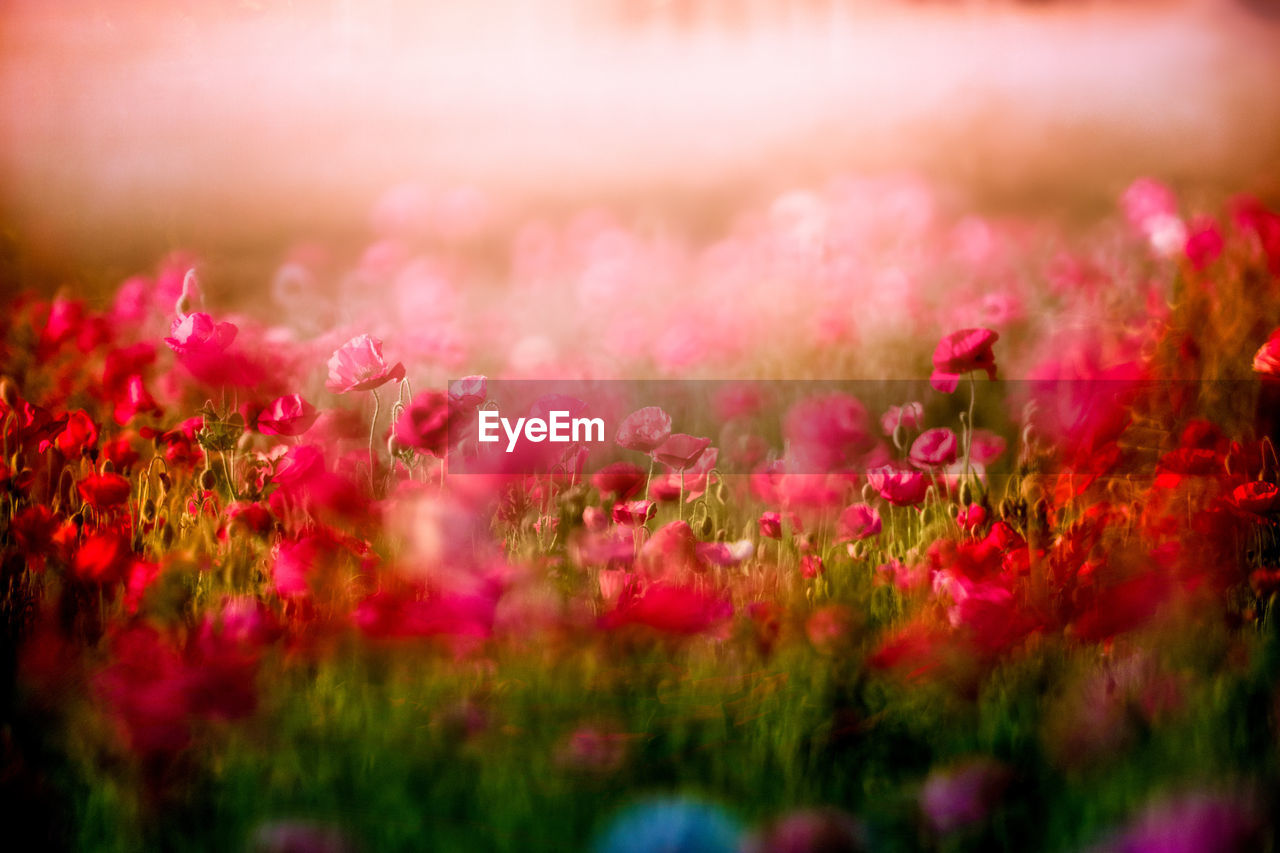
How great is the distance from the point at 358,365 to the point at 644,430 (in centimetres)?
34

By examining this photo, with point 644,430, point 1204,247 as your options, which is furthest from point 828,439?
point 1204,247

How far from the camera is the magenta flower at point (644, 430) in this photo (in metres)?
1.36

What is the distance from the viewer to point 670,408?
163cm

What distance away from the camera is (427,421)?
1.24 metres

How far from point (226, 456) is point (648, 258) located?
0.68m

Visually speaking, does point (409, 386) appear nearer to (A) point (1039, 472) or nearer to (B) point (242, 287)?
(B) point (242, 287)

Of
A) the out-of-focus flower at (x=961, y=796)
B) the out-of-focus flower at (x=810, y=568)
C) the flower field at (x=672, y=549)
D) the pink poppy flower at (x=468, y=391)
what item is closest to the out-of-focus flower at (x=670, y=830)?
the flower field at (x=672, y=549)

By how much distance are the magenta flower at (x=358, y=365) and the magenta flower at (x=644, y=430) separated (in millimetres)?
289

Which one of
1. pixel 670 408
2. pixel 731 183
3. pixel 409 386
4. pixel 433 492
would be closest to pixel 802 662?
pixel 433 492

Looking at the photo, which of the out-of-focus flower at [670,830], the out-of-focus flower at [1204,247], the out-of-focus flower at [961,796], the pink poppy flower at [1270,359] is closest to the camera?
the out-of-focus flower at [670,830]

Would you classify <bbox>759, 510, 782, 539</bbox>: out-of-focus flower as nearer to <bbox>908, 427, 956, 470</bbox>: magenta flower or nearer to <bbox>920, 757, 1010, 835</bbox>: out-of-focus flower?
<bbox>908, 427, 956, 470</bbox>: magenta flower

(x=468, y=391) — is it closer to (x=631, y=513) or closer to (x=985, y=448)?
(x=631, y=513)

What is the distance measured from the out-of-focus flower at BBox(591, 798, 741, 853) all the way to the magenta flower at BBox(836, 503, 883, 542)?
0.44 metres

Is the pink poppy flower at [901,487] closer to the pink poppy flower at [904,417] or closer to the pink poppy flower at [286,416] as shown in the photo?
the pink poppy flower at [904,417]
